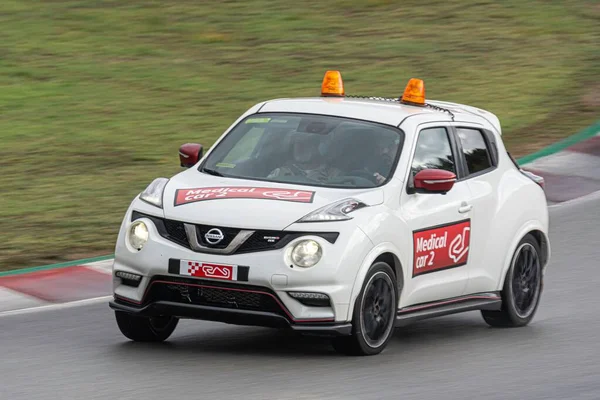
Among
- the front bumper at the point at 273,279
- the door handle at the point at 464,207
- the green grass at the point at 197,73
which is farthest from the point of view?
the green grass at the point at 197,73

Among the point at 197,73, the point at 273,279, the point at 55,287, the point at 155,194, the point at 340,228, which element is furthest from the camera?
the point at 197,73

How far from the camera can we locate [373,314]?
27.0ft

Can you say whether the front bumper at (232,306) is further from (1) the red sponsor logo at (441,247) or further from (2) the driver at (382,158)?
(2) the driver at (382,158)

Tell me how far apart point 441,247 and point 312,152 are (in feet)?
3.43

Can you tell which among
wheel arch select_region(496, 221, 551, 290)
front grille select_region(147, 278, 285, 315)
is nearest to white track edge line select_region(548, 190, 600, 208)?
wheel arch select_region(496, 221, 551, 290)

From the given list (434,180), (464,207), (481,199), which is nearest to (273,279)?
(434,180)

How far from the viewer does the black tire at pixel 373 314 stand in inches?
317

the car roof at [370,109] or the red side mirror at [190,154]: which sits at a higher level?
the car roof at [370,109]

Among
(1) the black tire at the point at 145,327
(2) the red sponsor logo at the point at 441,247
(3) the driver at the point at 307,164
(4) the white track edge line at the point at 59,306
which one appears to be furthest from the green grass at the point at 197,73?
(2) the red sponsor logo at the point at 441,247

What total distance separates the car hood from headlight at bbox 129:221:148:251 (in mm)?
176

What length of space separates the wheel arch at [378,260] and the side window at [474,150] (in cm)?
138

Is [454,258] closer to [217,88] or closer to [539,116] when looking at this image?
[539,116]

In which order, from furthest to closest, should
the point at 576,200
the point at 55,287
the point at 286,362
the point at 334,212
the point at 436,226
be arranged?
the point at 576,200
the point at 55,287
the point at 436,226
the point at 286,362
the point at 334,212

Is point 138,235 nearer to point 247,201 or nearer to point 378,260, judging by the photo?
point 247,201
